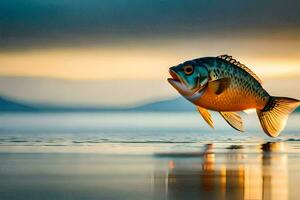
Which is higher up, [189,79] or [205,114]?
[189,79]

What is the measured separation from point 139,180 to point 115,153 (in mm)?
1581

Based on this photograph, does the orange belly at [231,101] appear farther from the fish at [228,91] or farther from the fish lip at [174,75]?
the fish lip at [174,75]

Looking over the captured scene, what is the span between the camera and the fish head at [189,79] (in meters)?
5.86

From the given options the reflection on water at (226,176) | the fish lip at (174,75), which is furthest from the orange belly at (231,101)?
the reflection on water at (226,176)

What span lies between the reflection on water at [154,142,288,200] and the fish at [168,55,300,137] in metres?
0.30

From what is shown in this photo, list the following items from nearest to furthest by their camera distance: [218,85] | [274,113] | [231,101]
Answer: [218,85], [231,101], [274,113]

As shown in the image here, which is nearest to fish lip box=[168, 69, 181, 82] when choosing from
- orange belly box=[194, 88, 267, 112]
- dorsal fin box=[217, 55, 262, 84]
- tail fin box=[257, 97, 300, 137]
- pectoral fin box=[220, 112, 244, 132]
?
orange belly box=[194, 88, 267, 112]

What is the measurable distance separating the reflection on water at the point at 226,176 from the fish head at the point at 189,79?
49 centimetres

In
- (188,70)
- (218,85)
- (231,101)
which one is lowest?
(231,101)

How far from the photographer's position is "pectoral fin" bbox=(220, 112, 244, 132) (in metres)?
6.16

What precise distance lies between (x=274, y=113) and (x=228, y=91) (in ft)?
1.58

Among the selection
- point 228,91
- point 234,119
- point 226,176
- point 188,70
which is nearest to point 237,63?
point 228,91

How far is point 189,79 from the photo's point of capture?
5.88m

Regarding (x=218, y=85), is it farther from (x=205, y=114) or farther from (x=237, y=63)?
(x=205, y=114)
